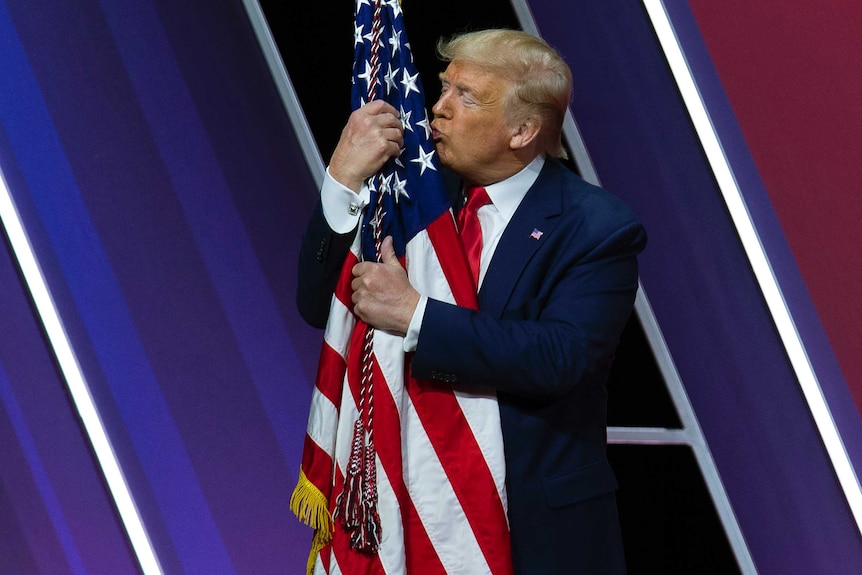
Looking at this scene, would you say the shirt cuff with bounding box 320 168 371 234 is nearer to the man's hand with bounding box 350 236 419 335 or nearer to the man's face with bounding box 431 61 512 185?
the man's hand with bounding box 350 236 419 335

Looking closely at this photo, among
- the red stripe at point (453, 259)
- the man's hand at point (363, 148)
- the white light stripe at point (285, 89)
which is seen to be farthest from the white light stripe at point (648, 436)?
the man's hand at point (363, 148)

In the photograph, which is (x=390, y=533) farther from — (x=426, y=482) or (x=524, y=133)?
(x=524, y=133)

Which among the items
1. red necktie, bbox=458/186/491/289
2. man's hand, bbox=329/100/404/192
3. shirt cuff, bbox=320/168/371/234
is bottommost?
red necktie, bbox=458/186/491/289

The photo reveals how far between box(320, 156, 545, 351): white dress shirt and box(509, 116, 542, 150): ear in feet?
0.19

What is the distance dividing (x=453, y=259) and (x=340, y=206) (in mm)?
221

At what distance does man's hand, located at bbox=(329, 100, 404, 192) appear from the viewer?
1938 mm

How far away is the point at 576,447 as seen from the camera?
1934 millimetres

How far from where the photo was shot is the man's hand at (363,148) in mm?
1938

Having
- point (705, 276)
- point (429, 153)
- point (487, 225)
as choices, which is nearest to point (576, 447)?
point (487, 225)

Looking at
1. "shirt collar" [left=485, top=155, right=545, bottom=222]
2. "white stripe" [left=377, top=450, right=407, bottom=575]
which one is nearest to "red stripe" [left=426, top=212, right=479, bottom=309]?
"shirt collar" [left=485, top=155, right=545, bottom=222]

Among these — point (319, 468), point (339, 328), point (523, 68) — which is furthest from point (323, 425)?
point (523, 68)

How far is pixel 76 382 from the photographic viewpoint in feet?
8.30

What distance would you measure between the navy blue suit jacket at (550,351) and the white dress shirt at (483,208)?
2cm

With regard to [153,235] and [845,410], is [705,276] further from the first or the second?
[153,235]
